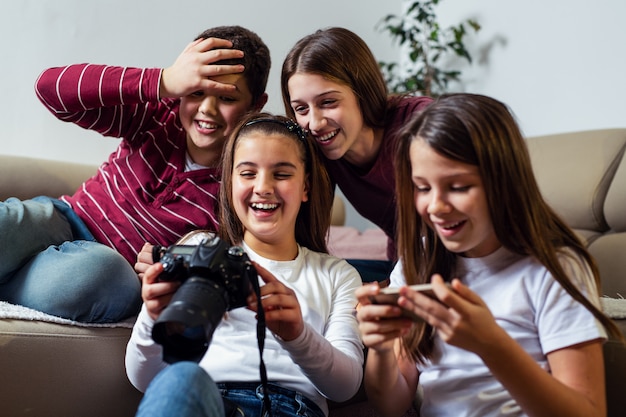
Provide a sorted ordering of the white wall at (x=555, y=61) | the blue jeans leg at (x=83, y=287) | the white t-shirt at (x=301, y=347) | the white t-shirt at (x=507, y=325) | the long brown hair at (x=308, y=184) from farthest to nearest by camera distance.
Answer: the white wall at (x=555, y=61) < the long brown hair at (x=308, y=184) < the blue jeans leg at (x=83, y=287) < the white t-shirt at (x=301, y=347) < the white t-shirt at (x=507, y=325)

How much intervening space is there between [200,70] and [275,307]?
0.59 metres

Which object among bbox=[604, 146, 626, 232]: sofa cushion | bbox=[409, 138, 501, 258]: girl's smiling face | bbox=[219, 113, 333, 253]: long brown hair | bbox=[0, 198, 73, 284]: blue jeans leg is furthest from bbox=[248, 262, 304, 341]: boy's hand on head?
bbox=[604, 146, 626, 232]: sofa cushion

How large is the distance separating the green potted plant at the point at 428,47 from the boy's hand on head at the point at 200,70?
5.01 ft

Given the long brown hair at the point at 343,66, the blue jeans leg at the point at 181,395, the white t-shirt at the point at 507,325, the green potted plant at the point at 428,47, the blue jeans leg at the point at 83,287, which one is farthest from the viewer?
the green potted plant at the point at 428,47

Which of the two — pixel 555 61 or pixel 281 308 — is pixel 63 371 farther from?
pixel 555 61

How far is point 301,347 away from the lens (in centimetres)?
84

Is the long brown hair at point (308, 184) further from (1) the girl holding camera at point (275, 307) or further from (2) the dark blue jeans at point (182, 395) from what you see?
(2) the dark blue jeans at point (182, 395)

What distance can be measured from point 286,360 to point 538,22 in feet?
6.19

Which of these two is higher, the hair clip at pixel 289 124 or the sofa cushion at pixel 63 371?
the hair clip at pixel 289 124

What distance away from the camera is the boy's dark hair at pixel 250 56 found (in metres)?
1.30

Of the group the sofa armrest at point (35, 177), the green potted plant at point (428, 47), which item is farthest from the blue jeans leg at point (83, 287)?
the green potted plant at point (428, 47)

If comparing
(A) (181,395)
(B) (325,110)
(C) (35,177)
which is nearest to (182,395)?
(A) (181,395)

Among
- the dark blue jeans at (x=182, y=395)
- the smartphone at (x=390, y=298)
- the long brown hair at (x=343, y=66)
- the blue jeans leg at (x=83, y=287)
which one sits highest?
the long brown hair at (x=343, y=66)

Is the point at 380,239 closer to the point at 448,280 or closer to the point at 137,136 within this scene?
the point at 137,136
